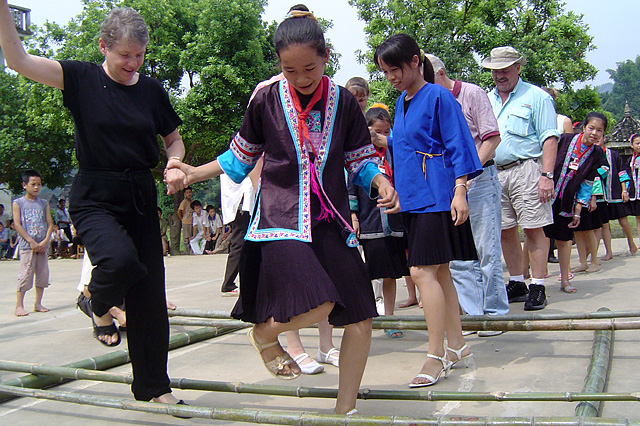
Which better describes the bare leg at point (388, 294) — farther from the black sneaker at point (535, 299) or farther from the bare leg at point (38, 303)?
the bare leg at point (38, 303)

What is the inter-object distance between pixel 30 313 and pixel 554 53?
2067 centimetres

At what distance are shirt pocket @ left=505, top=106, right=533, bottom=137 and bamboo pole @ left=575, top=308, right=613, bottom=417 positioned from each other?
2097 mm

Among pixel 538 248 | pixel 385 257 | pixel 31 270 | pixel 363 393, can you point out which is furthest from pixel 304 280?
pixel 31 270

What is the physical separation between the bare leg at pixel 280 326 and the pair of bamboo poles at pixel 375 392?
0.85 ft

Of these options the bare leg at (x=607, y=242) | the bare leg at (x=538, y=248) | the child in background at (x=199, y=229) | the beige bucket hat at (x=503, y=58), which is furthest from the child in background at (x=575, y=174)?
the child in background at (x=199, y=229)

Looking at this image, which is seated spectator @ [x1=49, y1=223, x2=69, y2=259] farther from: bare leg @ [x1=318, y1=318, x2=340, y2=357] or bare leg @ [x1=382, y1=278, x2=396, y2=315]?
bare leg @ [x1=318, y1=318, x2=340, y2=357]

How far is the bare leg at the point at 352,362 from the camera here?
294 cm

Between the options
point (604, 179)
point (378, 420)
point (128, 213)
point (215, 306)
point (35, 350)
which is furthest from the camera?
point (604, 179)

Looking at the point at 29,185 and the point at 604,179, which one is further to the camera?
the point at 604,179

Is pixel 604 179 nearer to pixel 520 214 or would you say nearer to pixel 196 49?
pixel 520 214

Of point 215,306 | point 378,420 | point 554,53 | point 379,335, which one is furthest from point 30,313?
point 554,53

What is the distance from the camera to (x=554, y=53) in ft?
74.8

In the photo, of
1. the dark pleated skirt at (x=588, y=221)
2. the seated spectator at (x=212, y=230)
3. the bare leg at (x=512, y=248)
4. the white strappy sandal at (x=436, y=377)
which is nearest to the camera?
the white strappy sandal at (x=436, y=377)

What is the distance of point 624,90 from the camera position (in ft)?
392
